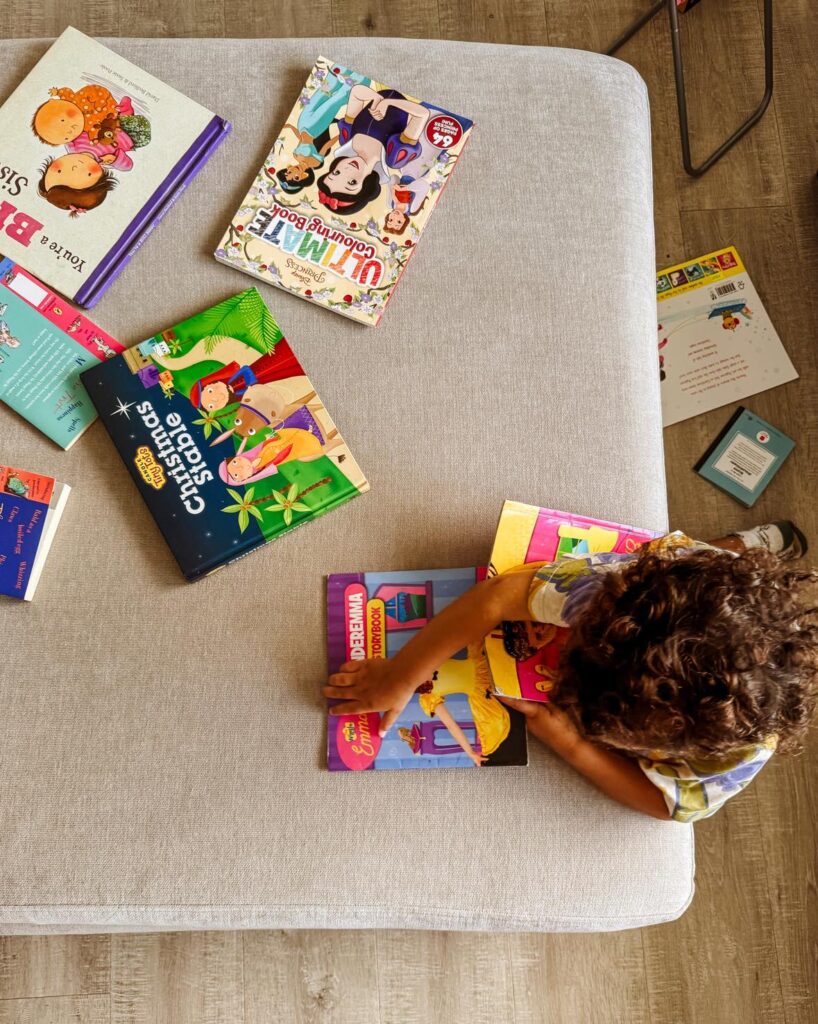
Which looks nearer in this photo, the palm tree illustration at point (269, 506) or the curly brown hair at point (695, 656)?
the curly brown hair at point (695, 656)

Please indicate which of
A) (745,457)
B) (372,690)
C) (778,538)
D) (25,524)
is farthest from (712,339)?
(25,524)

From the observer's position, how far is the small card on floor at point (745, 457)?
1402 mm

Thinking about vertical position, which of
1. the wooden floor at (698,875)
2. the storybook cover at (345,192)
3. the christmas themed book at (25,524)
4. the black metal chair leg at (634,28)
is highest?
the storybook cover at (345,192)

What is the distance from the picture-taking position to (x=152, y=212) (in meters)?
1.02

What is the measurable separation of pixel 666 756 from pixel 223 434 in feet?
2.07

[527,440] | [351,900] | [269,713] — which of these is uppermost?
[527,440]

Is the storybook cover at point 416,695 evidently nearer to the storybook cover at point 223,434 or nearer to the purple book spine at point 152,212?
the storybook cover at point 223,434

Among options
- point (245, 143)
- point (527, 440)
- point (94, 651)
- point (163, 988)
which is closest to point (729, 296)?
point (527, 440)

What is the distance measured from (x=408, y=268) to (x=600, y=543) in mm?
418

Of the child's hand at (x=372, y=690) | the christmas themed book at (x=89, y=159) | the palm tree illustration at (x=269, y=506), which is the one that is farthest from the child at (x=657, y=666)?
the christmas themed book at (x=89, y=159)

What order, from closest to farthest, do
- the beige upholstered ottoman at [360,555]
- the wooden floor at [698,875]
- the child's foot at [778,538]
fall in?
the beige upholstered ottoman at [360,555], the wooden floor at [698,875], the child's foot at [778,538]

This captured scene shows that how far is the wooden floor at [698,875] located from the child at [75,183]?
0.64 m

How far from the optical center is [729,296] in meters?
1.47

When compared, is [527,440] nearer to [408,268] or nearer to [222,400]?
[408,268]
